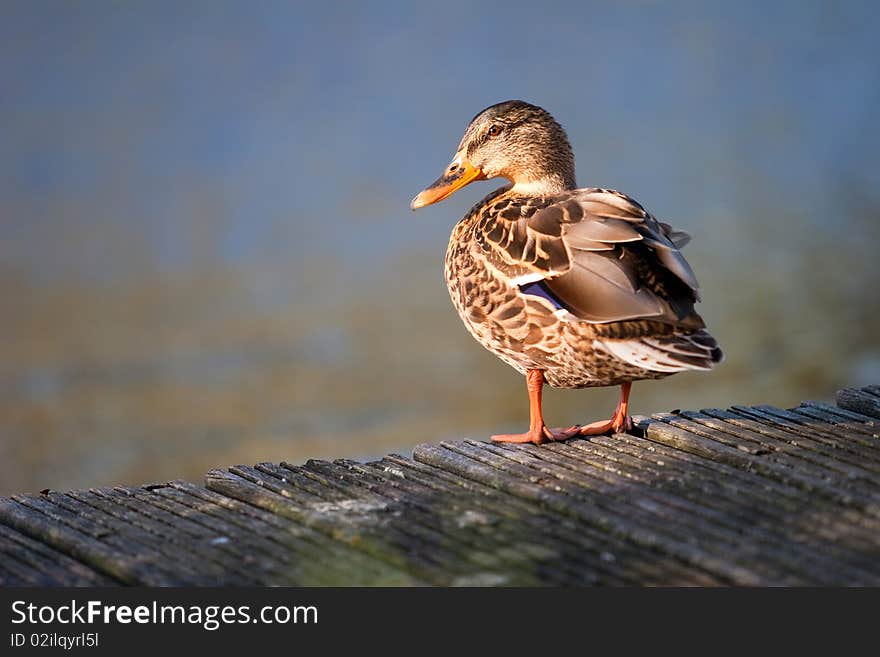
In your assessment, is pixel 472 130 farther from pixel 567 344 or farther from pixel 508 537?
pixel 508 537

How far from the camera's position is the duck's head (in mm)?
5348

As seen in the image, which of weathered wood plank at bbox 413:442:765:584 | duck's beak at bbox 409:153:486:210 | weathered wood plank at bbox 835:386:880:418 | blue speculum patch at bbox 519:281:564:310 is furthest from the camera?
duck's beak at bbox 409:153:486:210

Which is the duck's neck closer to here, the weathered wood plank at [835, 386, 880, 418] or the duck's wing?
the duck's wing

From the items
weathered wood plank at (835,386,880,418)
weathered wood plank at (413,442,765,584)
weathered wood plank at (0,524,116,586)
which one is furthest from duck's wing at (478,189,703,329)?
weathered wood plank at (0,524,116,586)

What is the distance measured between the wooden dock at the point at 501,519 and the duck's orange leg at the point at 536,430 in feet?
0.53

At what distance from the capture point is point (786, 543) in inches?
127

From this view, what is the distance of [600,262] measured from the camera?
172 inches

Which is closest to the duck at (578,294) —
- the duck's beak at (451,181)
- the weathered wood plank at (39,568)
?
the duck's beak at (451,181)

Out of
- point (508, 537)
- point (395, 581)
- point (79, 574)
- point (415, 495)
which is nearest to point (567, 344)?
point (415, 495)

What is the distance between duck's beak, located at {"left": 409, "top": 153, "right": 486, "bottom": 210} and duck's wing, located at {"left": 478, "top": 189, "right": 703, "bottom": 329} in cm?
82

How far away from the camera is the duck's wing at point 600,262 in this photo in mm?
4270

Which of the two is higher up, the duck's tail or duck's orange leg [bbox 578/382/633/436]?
the duck's tail

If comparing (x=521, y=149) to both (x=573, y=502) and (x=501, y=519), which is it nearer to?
(x=573, y=502)

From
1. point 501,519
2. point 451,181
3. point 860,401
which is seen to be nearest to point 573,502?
point 501,519
